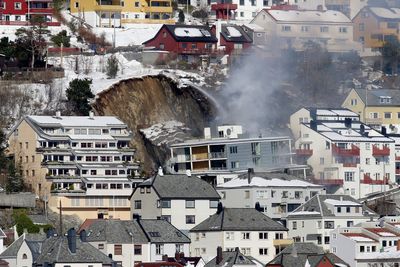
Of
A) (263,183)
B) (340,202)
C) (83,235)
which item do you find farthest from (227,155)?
(83,235)

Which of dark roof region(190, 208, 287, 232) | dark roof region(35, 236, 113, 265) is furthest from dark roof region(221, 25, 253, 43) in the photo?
dark roof region(35, 236, 113, 265)

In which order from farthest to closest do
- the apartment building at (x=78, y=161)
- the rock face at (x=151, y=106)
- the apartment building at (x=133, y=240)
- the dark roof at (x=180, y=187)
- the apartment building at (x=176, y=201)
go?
1. the rock face at (x=151, y=106)
2. the apartment building at (x=78, y=161)
3. the dark roof at (x=180, y=187)
4. the apartment building at (x=176, y=201)
5. the apartment building at (x=133, y=240)

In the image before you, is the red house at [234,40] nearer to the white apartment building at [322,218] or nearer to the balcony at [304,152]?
the balcony at [304,152]

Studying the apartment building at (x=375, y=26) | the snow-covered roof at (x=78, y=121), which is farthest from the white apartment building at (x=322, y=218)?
the apartment building at (x=375, y=26)

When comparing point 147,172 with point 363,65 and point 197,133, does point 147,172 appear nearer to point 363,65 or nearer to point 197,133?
point 197,133

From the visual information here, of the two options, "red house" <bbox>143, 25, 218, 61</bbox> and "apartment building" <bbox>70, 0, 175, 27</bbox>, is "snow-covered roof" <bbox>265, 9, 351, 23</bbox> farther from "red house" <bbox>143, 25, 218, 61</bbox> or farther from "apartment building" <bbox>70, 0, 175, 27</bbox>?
"apartment building" <bbox>70, 0, 175, 27</bbox>

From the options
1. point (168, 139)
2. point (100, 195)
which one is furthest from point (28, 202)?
point (168, 139)
